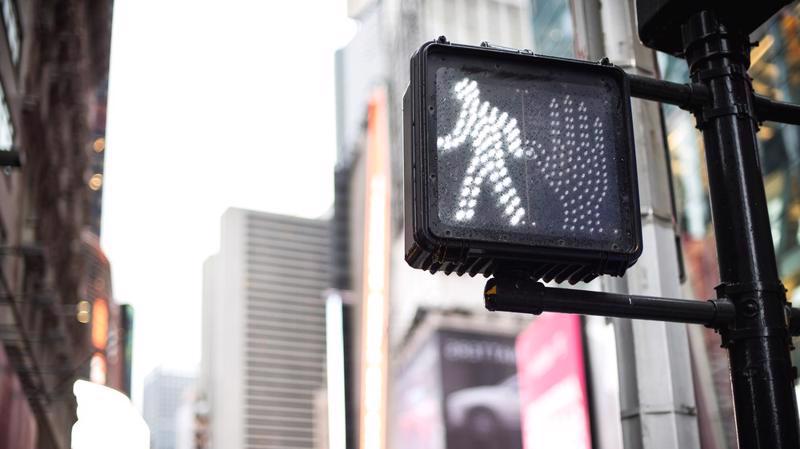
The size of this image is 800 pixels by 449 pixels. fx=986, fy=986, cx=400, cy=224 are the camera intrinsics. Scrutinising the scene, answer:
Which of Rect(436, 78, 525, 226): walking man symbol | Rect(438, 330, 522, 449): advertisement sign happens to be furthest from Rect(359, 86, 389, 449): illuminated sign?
Rect(436, 78, 525, 226): walking man symbol

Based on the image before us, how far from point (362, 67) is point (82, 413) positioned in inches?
5569

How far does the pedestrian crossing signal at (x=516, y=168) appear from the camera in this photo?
3.24 metres

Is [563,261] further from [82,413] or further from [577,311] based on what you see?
[82,413]

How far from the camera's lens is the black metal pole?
3436mm

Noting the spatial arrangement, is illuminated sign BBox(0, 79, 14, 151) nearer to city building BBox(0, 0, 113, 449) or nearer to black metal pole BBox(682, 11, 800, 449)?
city building BBox(0, 0, 113, 449)

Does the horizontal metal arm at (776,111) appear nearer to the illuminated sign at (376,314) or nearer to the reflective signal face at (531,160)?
the reflective signal face at (531,160)

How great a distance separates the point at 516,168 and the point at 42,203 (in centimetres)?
2803

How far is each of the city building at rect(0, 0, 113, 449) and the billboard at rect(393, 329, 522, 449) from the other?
27.5 meters

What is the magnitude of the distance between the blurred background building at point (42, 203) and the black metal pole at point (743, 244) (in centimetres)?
1059

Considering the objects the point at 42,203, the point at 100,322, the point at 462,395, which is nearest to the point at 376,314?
the point at 462,395

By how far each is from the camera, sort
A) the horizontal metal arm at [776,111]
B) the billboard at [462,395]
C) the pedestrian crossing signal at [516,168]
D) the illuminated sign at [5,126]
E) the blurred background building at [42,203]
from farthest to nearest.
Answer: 1. the billboard at [462,395]
2. the blurred background building at [42,203]
3. the illuminated sign at [5,126]
4. the horizontal metal arm at [776,111]
5. the pedestrian crossing signal at [516,168]

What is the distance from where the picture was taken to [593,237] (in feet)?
11.1

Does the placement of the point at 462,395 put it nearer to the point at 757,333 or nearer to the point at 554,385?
the point at 554,385

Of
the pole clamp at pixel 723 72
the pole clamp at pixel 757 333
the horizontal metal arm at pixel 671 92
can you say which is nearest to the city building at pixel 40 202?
the horizontal metal arm at pixel 671 92
